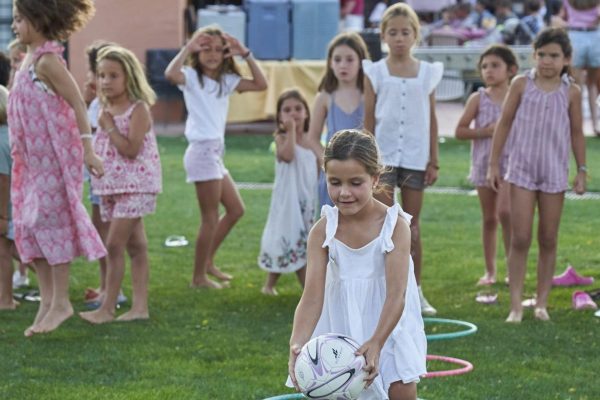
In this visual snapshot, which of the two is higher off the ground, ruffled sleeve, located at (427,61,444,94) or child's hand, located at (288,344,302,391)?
ruffled sleeve, located at (427,61,444,94)

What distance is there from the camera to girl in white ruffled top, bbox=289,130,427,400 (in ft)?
14.9

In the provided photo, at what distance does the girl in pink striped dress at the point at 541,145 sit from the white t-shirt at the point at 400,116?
0.48 metres

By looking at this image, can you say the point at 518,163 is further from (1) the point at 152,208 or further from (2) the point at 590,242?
(2) the point at 590,242

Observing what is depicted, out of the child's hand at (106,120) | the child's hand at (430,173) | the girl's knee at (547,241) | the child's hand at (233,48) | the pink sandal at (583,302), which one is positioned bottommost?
the pink sandal at (583,302)

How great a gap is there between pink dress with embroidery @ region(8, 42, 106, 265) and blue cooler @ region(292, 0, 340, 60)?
1255 cm

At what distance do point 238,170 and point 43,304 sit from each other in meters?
7.58

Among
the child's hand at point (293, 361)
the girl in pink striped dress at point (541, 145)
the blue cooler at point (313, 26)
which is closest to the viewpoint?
the child's hand at point (293, 361)

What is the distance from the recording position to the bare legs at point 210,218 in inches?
334

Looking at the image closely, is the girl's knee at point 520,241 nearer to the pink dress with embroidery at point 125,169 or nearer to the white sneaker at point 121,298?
the pink dress with embroidery at point 125,169

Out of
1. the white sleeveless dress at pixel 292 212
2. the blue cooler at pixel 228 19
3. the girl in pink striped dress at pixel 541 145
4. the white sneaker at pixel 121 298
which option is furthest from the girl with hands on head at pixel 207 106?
the blue cooler at pixel 228 19

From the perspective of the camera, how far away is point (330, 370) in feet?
14.0

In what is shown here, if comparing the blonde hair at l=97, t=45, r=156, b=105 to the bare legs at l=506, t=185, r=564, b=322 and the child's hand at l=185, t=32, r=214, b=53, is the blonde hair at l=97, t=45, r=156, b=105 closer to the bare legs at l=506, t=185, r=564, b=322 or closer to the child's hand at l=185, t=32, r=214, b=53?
the child's hand at l=185, t=32, r=214, b=53

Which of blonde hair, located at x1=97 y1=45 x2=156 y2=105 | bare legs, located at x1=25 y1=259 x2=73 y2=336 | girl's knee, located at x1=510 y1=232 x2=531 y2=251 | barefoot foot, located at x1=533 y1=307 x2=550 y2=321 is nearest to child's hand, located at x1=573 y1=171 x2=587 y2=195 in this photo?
girl's knee, located at x1=510 y1=232 x2=531 y2=251

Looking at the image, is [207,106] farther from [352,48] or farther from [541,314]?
[541,314]
